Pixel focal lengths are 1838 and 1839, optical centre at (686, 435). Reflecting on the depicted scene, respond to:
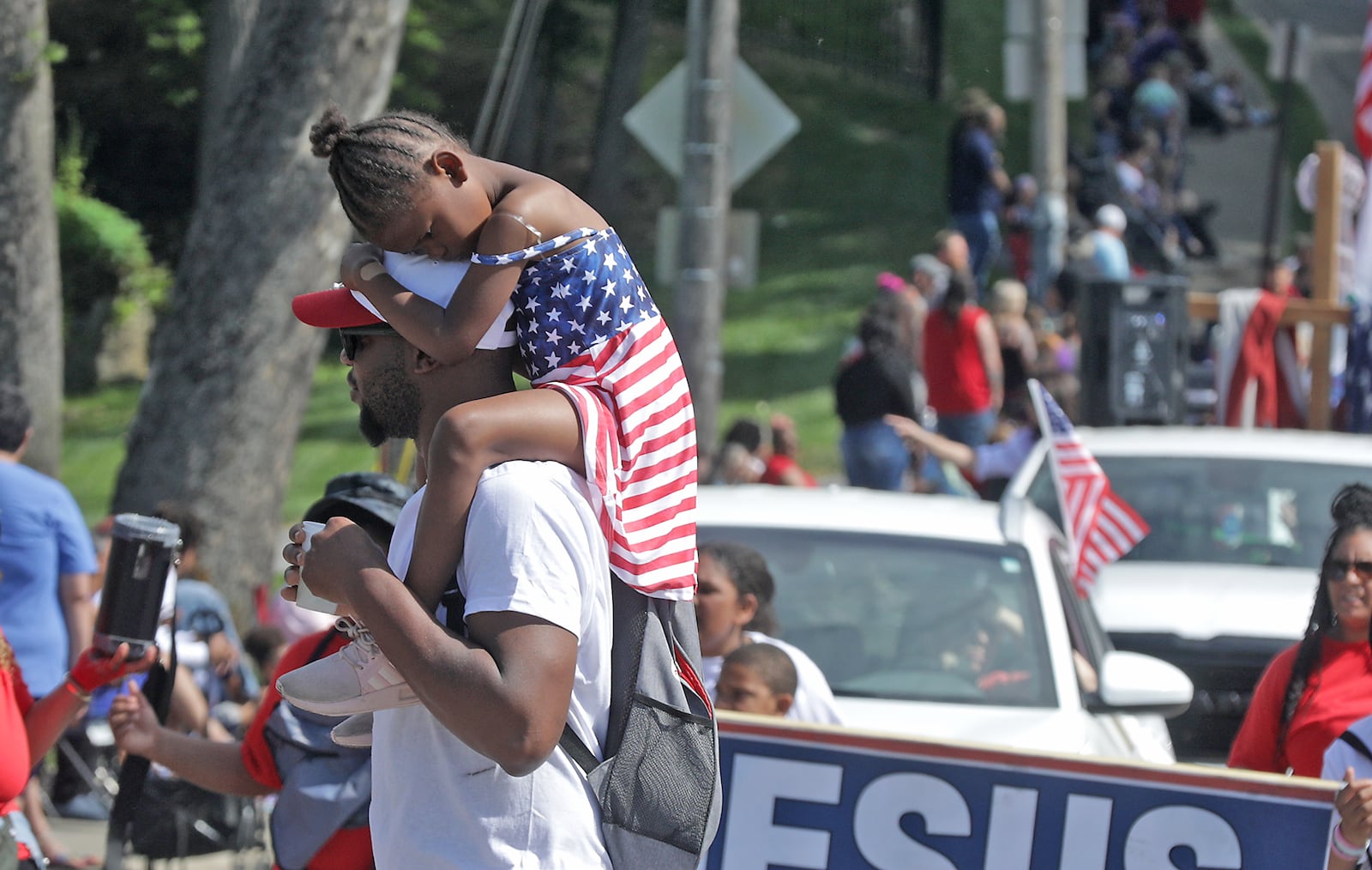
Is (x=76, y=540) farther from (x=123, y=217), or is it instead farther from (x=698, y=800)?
(x=123, y=217)

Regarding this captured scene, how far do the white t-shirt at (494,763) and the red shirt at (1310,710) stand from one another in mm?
2558

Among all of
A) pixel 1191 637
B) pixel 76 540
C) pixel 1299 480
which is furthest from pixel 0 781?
pixel 1299 480

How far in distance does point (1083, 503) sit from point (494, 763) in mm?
5260

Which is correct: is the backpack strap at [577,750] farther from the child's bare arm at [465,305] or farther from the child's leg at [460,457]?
the child's bare arm at [465,305]

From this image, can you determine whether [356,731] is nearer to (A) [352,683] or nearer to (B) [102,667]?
(A) [352,683]

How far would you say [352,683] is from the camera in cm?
229

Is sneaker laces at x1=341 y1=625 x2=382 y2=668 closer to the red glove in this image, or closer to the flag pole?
the red glove

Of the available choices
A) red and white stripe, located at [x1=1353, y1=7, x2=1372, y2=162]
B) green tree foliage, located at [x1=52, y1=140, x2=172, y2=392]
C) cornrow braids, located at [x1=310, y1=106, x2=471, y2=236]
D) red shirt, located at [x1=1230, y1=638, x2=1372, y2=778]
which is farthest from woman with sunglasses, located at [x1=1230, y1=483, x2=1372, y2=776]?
green tree foliage, located at [x1=52, y1=140, x2=172, y2=392]

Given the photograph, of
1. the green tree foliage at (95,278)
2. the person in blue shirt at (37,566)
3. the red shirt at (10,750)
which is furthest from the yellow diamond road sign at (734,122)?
the green tree foliage at (95,278)

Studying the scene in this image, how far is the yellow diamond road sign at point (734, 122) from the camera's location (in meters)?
10.4

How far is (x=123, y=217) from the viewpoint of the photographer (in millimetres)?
17469

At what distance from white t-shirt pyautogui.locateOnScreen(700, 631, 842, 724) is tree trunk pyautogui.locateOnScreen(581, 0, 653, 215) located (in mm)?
5447

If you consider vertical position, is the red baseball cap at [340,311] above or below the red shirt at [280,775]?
above

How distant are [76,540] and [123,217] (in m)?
11.8
